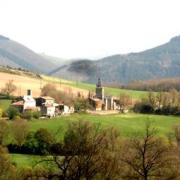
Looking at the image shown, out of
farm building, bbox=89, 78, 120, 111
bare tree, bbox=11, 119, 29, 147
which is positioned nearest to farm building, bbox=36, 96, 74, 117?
farm building, bbox=89, 78, 120, 111

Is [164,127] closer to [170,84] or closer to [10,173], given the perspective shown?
[10,173]

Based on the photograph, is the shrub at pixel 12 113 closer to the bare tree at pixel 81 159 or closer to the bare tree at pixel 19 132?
the bare tree at pixel 19 132

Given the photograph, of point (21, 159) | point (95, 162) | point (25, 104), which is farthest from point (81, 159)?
point (25, 104)

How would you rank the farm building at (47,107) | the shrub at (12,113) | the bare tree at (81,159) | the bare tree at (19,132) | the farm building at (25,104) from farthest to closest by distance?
the farm building at (47,107), the farm building at (25,104), the shrub at (12,113), the bare tree at (19,132), the bare tree at (81,159)

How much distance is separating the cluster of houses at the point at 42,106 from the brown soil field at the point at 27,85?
19196 millimetres

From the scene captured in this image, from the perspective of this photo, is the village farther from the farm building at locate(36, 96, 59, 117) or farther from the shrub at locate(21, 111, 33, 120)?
the shrub at locate(21, 111, 33, 120)

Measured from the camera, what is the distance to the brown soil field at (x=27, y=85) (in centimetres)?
13871

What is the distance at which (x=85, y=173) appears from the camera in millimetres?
25312

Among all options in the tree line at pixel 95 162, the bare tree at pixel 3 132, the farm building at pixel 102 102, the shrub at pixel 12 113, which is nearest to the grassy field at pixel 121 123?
the bare tree at pixel 3 132

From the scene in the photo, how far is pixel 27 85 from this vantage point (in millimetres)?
145375

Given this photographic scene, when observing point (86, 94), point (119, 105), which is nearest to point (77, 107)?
point (119, 105)

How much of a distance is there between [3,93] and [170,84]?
88.0m

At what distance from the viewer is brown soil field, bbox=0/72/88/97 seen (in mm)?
138712

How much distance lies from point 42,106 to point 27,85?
4002cm
